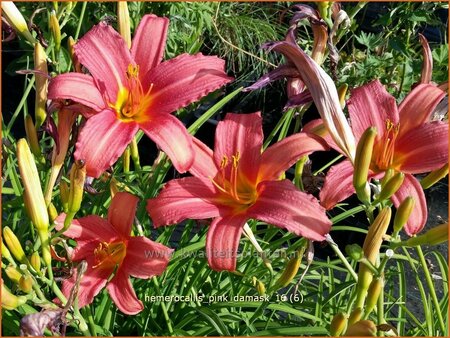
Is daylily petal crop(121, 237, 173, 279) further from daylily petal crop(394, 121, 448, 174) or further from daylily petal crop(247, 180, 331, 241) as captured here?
daylily petal crop(394, 121, 448, 174)

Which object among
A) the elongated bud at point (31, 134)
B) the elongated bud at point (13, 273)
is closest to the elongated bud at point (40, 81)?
the elongated bud at point (31, 134)

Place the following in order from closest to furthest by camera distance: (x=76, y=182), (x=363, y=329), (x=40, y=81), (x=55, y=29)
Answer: (x=363, y=329), (x=76, y=182), (x=40, y=81), (x=55, y=29)

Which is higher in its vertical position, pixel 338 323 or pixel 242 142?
pixel 242 142

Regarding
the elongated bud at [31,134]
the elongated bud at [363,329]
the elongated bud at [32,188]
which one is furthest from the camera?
the elongated bud at [31,134]

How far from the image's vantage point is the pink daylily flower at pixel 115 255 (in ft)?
2.39

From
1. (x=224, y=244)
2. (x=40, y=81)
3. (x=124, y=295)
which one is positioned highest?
(x=40, y=81)

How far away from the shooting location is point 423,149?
70cm

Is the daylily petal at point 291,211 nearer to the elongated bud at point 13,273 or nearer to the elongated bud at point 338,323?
the elongated bud at point 338,323

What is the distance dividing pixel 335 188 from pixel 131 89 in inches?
10.0

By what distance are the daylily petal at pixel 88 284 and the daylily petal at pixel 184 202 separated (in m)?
0.13

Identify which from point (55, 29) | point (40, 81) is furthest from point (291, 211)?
point (55, 29)

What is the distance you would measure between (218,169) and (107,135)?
0.43ft

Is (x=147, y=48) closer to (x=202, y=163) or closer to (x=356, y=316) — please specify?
(x=202, y=163)

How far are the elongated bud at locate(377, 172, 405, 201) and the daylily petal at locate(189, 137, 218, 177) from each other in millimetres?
185
